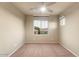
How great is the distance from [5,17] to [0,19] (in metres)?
0.31

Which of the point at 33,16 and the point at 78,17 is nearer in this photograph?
the point at 78,17

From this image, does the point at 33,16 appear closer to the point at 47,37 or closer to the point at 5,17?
the point at 47,37

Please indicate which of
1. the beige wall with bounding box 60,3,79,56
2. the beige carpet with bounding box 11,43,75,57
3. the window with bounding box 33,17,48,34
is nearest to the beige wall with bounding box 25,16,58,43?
the window with bounding box 33,17,48,34

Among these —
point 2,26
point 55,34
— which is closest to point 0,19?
point 2,26

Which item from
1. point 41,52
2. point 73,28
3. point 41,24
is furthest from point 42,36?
point 73,28

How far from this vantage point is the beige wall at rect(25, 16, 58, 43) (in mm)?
5742

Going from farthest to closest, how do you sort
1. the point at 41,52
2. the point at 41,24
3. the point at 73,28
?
the point at 41,24
the point at 41,52
the point at 73,28

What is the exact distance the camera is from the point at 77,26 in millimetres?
2895

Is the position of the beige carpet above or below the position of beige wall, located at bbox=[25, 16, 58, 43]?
below

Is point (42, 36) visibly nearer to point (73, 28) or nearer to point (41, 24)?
point (41, 24)

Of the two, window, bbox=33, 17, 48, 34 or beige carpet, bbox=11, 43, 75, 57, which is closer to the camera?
beige carpet, bbox=11, 43, 75, 57

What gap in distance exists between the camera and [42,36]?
5.73 meters

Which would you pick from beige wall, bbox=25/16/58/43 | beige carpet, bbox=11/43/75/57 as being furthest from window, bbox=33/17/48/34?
beige carpet, bbox=11/43/75/57

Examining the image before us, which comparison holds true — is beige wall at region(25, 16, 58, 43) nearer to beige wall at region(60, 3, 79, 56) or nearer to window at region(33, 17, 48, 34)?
window at region(33, 17, 48, 34)
